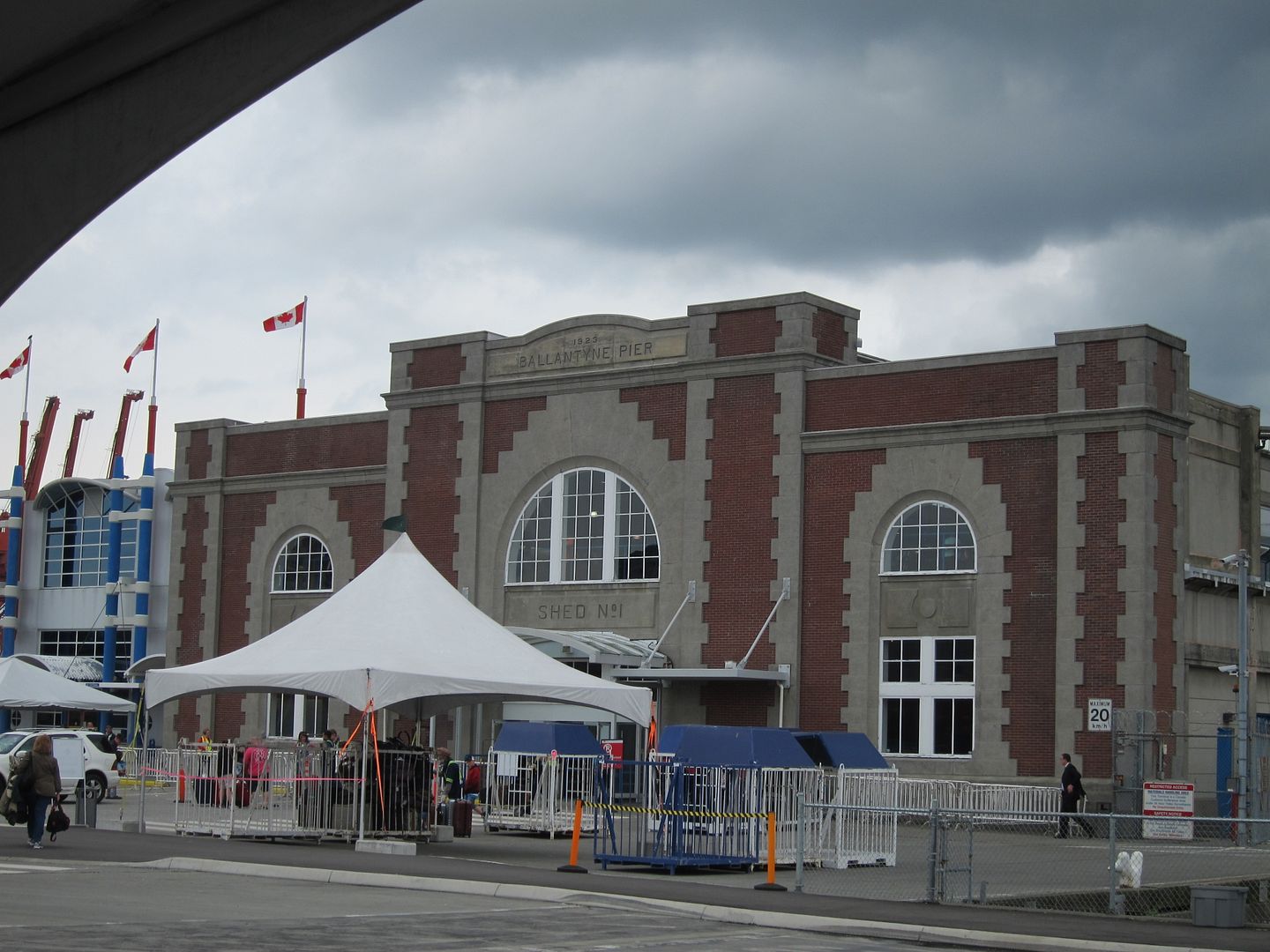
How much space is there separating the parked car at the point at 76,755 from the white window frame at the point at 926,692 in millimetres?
15539

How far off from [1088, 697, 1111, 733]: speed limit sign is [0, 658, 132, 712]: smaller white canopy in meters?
23.3

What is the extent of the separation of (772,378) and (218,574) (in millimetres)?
17870

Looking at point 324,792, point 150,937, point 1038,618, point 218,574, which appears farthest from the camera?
point 218,574

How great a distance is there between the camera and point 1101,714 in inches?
1252

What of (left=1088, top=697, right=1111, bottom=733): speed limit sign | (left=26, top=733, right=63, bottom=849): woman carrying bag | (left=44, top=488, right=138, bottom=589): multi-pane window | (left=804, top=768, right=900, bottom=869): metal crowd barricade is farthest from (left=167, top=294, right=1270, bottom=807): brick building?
(left=26, top=733, right=63, bottom=849): woman carrying bag

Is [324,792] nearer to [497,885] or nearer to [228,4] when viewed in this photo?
[497,885]

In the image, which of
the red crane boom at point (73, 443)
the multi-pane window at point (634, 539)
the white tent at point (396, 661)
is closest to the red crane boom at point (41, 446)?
the red crane boom at point (73, 443)

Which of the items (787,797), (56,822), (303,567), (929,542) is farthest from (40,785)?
(303,567)

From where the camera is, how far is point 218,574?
4650 cm

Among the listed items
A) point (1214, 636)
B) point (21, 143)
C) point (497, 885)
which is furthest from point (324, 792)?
point (21, 143)

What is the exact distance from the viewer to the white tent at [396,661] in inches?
911

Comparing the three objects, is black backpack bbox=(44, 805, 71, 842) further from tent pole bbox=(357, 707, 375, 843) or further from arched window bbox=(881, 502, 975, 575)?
arched window bbox=(881, 502, 975, 575)

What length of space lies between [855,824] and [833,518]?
13.9 meters

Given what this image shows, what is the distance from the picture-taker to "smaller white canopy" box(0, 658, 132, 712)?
125ft
